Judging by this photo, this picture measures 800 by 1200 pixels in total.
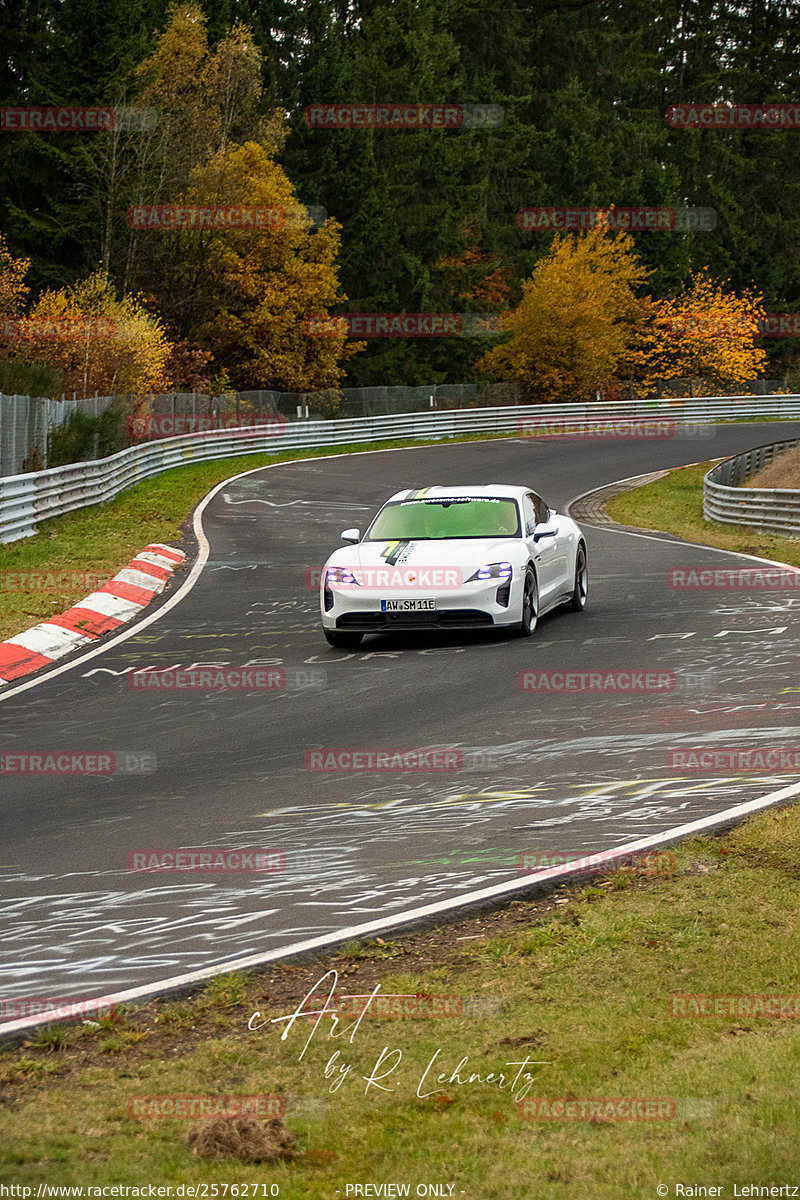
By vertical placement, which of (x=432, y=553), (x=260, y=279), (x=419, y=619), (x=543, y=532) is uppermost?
(x=260, y=279)

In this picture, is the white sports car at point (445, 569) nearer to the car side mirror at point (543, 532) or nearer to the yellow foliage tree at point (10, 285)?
the car side mirror at point (543, 532)

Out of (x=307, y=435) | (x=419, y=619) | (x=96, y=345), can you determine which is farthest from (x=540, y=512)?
(x=307, y=435)

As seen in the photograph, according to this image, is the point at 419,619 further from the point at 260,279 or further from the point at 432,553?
Result: the point at 260,279

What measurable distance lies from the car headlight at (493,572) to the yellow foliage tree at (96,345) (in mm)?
21526

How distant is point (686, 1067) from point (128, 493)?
2743 cm

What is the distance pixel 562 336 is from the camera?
66875 millimetres

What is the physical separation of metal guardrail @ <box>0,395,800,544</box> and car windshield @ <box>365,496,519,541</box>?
8.08 meters

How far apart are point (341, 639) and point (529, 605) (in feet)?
6.33

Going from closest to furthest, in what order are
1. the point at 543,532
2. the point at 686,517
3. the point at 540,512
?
the point at 543,532, the point at 540,512, the point at 686,517

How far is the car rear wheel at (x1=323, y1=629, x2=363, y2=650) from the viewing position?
1415 cm

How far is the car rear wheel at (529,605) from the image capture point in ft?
46.7

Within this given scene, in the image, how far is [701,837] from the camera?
7234 mm

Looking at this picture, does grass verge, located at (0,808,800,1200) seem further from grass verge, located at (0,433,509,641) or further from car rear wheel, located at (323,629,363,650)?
grass verge, located at (0,433,509,641)

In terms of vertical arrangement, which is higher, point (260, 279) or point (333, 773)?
point (260, 279)
